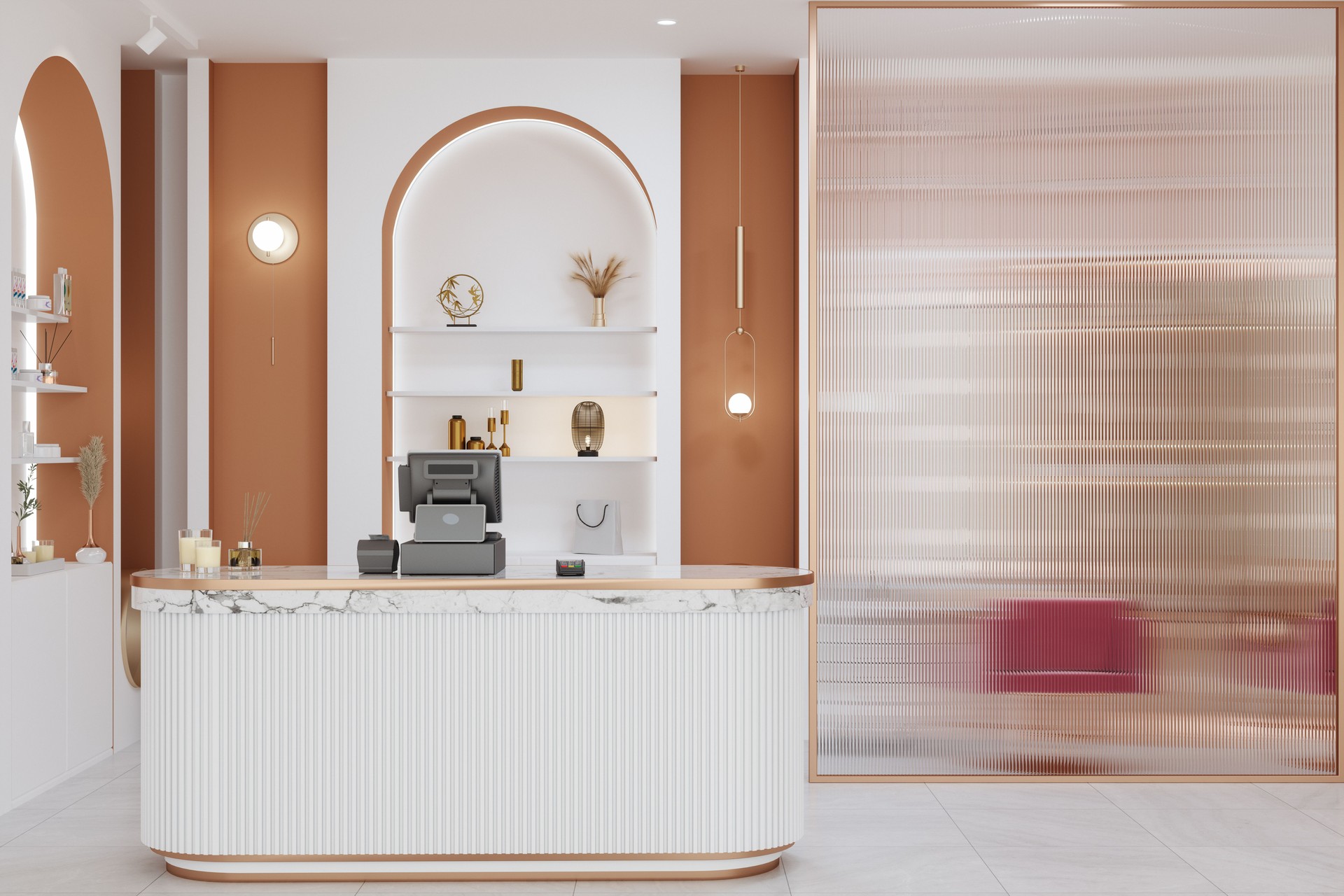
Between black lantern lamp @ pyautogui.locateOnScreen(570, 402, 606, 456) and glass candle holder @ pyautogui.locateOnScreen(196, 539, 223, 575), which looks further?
black lantern lamp @ pyautogui.locateOnScreen(570, 402, 606, 456)

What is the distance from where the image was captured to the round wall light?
535 centimetres

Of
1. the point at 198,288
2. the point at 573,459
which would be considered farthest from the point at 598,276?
the point at 198,288

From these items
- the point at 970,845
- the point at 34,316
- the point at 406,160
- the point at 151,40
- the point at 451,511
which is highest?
the point at 151,40

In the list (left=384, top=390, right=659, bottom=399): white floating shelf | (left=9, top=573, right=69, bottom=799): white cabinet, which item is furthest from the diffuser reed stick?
(left=9, top=573, right=69, bottom=799): white cabinet

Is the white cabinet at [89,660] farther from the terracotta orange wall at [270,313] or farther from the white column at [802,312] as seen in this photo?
the white column at [802,312]

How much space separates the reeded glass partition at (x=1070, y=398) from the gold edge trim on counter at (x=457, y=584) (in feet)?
4.29

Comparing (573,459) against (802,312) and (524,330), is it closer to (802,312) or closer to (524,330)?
(524,330)

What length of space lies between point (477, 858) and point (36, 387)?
274cm

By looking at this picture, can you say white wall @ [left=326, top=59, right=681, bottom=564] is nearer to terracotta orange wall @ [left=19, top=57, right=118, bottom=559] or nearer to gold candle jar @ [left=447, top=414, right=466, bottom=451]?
gold candle jar @ [left=447, top=414, right=466, bottom=451]

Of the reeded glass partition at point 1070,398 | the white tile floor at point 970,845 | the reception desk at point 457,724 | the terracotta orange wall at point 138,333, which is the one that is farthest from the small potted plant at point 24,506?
the reeded glass partition at point 1070,398

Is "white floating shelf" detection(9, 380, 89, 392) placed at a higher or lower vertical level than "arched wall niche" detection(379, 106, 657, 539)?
lower

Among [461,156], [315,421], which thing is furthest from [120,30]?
[315,421]

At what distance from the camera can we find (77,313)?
483 cm

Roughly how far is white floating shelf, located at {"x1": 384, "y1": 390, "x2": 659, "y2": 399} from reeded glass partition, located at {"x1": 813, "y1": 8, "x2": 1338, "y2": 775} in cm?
122
